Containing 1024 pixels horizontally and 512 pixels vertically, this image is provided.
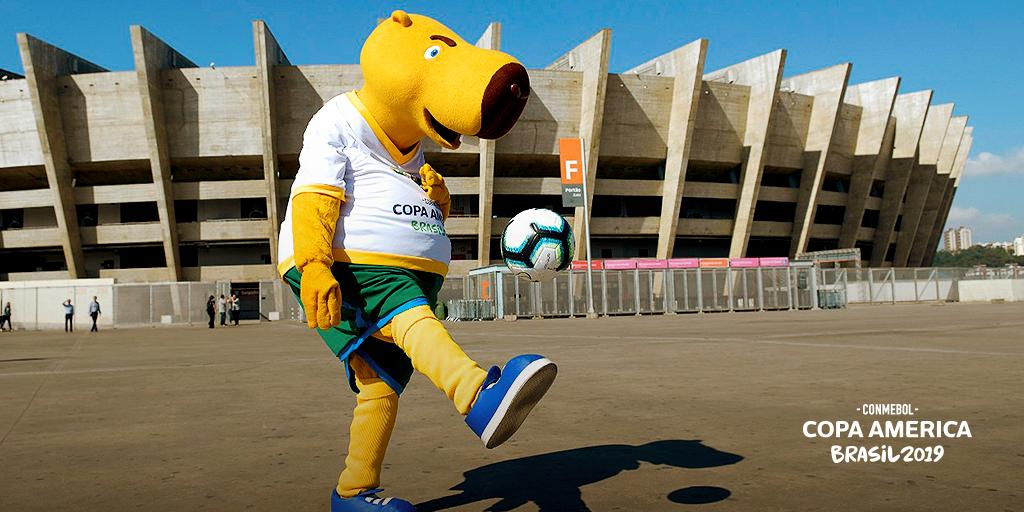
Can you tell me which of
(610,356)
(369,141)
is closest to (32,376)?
(610,356)

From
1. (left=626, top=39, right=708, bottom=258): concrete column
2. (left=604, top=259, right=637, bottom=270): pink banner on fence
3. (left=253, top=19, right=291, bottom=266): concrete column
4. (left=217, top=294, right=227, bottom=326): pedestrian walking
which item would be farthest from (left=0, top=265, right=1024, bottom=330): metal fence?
(left=626, top=39, right=708, bottom=258): concrete column

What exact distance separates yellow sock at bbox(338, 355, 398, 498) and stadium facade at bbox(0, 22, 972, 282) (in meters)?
34.2

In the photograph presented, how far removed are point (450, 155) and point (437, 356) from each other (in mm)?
39765

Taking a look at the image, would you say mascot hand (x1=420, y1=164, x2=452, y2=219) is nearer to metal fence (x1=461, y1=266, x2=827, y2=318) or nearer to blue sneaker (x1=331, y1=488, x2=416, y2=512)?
blue sneaker (x1=331, y1=488, x2=416, y2=512)

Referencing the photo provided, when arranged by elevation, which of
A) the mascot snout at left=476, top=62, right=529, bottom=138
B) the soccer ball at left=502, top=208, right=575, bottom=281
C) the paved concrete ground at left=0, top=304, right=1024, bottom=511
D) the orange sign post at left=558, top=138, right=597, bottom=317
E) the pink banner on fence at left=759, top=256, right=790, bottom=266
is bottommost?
the paved concrete ground at left=0, top=304, right=1024, bottom=511

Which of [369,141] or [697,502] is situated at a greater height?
[369,141]

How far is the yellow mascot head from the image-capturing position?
9.09ft

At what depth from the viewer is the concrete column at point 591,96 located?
39.0m

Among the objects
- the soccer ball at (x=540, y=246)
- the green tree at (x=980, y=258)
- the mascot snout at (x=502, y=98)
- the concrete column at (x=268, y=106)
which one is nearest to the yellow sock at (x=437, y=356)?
the mascot snout at (x=502, y=98)

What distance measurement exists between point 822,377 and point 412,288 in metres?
4.98

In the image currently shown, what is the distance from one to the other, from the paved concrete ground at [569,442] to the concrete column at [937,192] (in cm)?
5977

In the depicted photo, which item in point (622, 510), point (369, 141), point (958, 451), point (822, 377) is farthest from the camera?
point (822, 377)

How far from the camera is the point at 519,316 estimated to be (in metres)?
34.8

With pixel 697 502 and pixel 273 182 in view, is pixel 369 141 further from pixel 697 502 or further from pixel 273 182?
pixel 273 182
